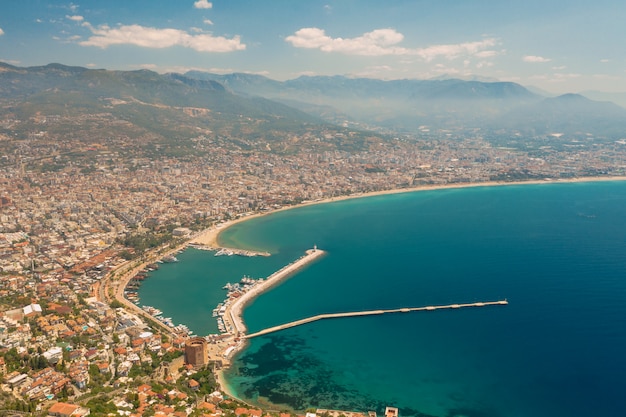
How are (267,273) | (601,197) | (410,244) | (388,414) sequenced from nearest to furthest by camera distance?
(388,414), (267,273), (410,244), (601,197)

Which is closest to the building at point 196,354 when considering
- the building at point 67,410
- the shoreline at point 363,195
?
the building at point 67,410

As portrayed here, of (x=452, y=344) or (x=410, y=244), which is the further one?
(x=410, y=244)

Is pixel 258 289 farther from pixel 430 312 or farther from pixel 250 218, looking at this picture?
pixel 250 218

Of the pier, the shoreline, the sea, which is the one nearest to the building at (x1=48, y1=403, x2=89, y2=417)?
the sea

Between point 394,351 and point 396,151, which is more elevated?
point 396,151

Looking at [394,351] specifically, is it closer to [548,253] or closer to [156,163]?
[548,253]

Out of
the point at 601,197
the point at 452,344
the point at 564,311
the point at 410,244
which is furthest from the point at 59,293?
the point at 601,197

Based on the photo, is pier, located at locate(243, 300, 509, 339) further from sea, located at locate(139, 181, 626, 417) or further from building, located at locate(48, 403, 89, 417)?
building, located at locate(48, 403, 89, 417)

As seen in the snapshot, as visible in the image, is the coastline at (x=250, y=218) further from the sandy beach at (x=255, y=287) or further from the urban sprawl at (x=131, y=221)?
the urban sprawl at (x=131, y=221)

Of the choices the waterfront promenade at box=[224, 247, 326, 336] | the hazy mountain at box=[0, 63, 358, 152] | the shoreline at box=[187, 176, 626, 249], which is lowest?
the waterfront promenade at box=[224, 247, 326, 336]
